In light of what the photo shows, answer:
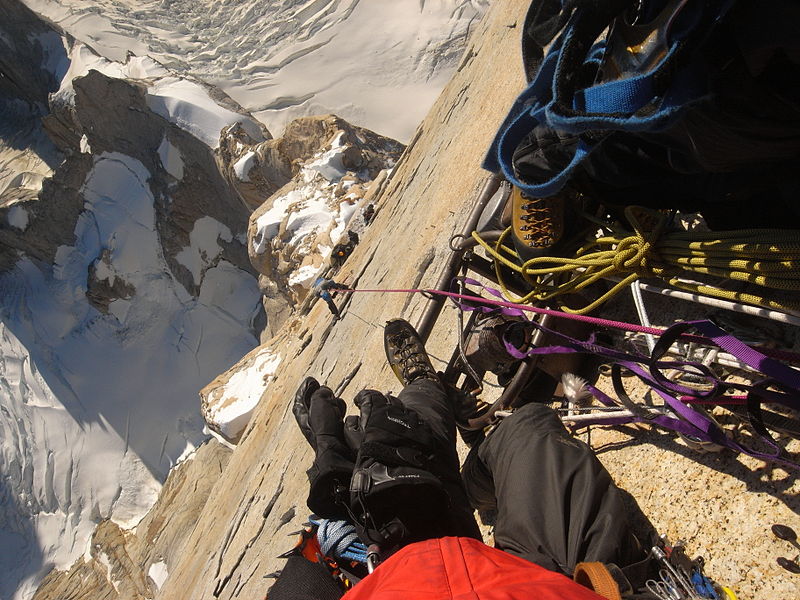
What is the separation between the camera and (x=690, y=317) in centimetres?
170

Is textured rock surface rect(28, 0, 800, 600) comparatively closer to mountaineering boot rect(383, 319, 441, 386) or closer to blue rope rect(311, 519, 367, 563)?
mountaineering boot rect(383, 319, 441, 386)

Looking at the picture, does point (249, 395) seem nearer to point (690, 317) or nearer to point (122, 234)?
point (690, 317)

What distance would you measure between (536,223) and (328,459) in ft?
4.03

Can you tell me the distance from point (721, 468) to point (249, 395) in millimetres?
7182

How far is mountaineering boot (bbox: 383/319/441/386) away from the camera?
2.58 m

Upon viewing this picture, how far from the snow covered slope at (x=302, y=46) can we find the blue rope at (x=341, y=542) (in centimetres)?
1395

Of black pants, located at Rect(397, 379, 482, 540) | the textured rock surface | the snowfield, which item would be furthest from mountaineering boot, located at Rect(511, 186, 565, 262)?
the snowfield

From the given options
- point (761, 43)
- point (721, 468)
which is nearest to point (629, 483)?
point (721, 468)

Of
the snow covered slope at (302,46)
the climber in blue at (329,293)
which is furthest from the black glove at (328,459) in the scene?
the snow covered slope at (302,46)

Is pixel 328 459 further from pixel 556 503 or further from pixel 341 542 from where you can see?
pixel 556 503

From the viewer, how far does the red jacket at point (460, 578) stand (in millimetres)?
740

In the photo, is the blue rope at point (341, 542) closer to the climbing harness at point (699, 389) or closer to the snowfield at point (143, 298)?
the climbing harness at point (699, 389)

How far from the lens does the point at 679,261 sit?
57.1 inches

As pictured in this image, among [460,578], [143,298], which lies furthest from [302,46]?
[460,578]
